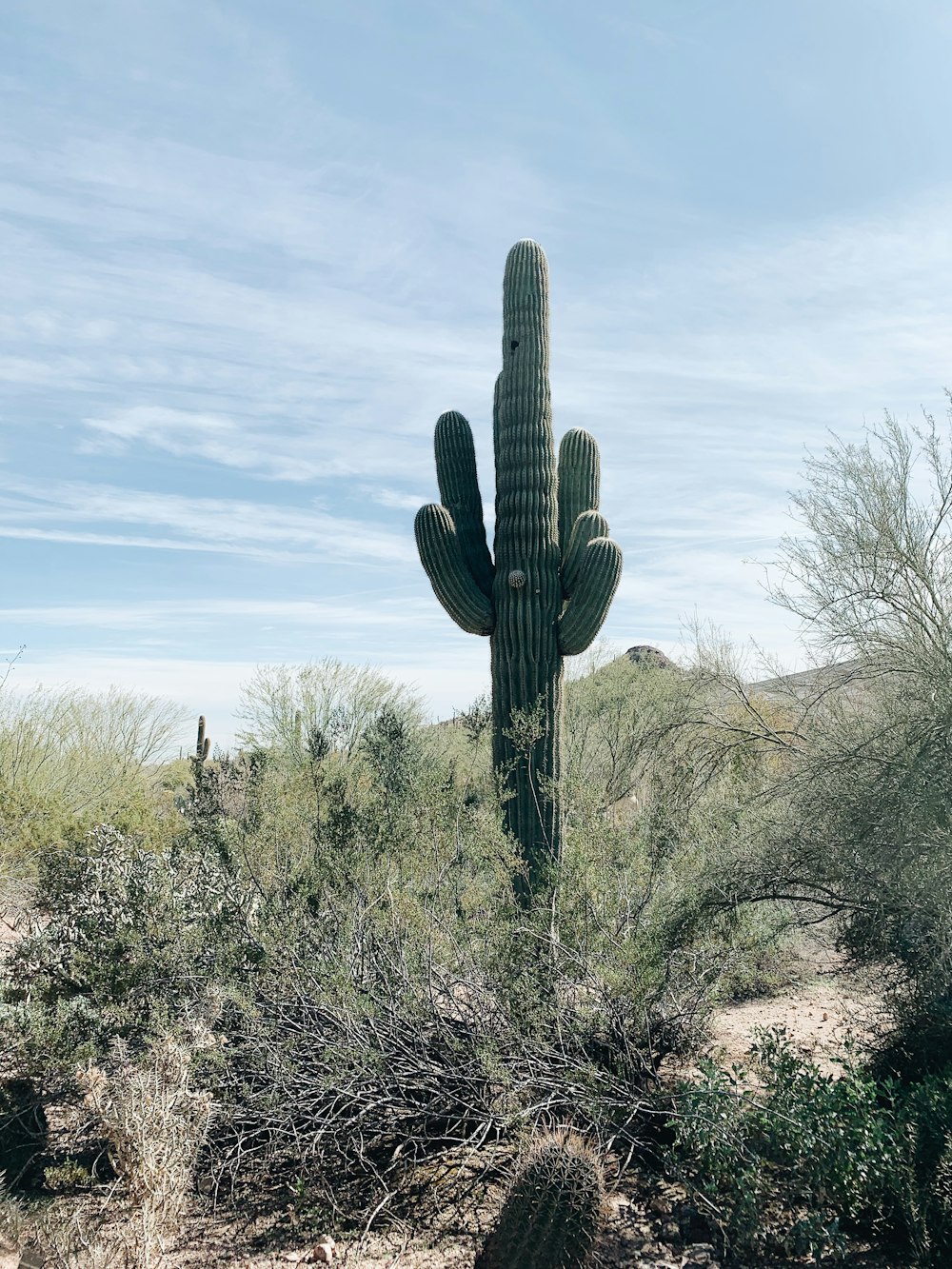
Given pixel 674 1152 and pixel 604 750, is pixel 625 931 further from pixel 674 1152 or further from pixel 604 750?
pixel 604 750

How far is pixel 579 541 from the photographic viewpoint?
28.5 ft

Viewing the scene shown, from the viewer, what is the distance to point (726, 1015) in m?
7.36

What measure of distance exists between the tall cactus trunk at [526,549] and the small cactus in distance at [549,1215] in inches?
155

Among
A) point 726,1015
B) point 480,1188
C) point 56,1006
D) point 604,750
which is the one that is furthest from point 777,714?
point 56,1006

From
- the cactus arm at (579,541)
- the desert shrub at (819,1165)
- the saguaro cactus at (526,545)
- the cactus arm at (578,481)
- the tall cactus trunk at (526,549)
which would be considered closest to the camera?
the desert shrub at (819,1165)

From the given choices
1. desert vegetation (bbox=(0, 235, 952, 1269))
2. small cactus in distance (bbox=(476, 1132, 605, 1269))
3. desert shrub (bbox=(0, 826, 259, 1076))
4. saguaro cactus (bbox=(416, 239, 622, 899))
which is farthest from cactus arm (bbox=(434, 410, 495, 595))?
small cactus in distance (bbox=(476, 1132, 605, 1269))

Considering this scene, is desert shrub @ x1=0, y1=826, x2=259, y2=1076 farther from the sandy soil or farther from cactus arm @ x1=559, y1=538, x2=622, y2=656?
cactus arm @ x1=559, y1=538, x2=622, y2=656

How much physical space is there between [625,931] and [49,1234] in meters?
3.12

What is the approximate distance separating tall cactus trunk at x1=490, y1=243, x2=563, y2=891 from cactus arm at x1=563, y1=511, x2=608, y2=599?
0.33ft

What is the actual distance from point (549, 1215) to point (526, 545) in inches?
235

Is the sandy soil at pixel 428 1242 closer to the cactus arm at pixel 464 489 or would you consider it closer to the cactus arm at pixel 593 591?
the cactus arm at pixel 593 591

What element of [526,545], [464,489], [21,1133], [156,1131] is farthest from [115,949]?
[464,489]

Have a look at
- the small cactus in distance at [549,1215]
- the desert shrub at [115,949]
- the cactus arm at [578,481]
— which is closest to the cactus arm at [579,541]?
the cactus arm at [578,481]

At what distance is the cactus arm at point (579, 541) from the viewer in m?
8.55
